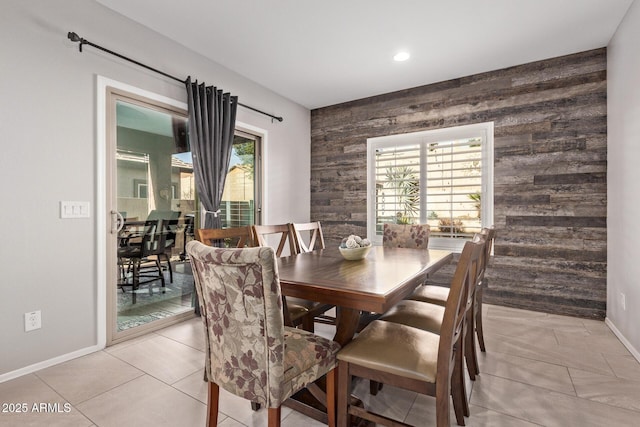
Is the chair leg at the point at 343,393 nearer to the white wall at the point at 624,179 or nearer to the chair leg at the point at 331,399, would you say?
the chair leg at the point at 331,399

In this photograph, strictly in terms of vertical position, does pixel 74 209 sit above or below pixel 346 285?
above

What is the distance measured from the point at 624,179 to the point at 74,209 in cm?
429

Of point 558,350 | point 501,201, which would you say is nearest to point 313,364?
point 558,350

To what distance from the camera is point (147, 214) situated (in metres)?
2.90

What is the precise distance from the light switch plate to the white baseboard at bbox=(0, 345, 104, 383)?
39.1 inches

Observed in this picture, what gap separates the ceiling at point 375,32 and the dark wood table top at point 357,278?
195cm

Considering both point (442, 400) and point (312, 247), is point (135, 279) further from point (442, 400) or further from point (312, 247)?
point (442, 400)

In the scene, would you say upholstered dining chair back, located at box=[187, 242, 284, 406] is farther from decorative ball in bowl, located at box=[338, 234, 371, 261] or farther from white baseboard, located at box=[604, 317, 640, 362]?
white baseboard, located at box=[604, 317, 640, 362]

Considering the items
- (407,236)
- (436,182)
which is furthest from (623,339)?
(436,182)

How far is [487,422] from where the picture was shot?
163 centimetres

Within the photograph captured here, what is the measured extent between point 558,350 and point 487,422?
4.23 ft

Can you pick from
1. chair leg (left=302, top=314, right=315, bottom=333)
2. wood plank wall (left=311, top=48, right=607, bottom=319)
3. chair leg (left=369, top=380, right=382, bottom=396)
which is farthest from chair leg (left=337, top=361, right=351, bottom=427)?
wood plank wall (left=311, top=48, right=607, bottom=319)

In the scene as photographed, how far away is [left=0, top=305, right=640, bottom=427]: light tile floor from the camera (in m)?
1.67

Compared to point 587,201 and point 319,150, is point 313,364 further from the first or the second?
point 319,150
